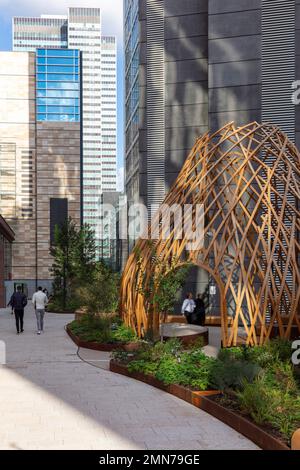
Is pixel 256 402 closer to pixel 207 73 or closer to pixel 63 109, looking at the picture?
pixel 207 73

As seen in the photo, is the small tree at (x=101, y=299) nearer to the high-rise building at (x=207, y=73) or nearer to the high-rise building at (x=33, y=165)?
the high-rise building at (x=207, y=73)

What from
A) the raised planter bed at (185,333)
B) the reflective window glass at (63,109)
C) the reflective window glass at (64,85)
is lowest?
the raised planter bed at (185,333)

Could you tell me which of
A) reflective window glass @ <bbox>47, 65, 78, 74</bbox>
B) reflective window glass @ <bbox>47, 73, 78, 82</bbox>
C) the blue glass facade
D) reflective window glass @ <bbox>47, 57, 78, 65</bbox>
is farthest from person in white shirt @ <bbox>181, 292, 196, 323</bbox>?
reflective window glass @ <bbox>47, 57, 78, 65</bbox>

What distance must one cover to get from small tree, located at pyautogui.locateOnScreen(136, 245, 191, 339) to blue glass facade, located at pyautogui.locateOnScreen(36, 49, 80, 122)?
54.3m

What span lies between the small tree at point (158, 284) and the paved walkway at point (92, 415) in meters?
2.07

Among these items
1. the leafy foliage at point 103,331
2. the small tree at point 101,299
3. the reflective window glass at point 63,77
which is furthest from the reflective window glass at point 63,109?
the leafy foliage at point 103,331

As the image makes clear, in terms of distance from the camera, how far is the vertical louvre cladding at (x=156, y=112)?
2650 centimetres

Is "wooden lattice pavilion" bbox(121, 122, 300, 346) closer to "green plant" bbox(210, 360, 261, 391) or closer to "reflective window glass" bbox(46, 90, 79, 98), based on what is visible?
"green plant" bbox(210, 360, 261, 391)

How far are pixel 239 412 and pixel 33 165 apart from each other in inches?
2360

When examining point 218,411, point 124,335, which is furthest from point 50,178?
point 218,411

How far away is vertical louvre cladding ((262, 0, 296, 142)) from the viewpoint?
22.5 meters
